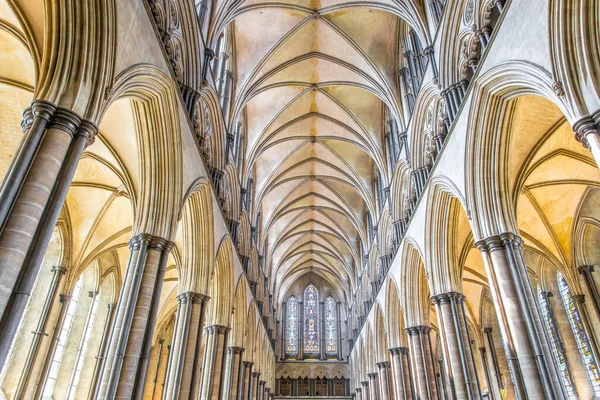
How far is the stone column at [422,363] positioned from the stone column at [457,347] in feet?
7.08

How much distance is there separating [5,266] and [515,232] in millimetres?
7828

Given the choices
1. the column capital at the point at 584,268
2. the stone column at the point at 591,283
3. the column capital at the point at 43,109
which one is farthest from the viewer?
the column capital at the point at 584,268

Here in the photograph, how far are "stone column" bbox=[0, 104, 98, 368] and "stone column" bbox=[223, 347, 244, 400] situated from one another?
12908 millimetres

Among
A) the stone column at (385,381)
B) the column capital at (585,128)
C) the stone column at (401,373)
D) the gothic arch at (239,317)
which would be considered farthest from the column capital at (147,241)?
the stone column at (385,381)

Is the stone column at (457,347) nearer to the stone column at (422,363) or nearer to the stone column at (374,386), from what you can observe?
the stone column at (422,363)

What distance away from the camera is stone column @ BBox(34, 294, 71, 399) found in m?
11.7

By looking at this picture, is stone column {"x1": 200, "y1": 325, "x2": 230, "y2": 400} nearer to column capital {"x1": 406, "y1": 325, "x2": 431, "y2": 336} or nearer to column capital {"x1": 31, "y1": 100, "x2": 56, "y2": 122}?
column capital {"x1": 406, "y1": 325, "x2": 431, "y2": 336}

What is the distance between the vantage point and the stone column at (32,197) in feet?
14.2

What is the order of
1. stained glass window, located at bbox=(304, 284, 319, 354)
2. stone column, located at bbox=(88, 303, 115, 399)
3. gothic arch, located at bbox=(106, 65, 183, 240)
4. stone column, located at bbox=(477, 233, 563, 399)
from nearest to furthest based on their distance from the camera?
stone column, located at bbox=(477, 233, 563, 399) → gothic arch, located at bbox=(106, 65, 183, 240) → stone column, located at bbox=(88, 303, 115, 399) → stained glass window, located at bbox=(304, 284, 319, 354)

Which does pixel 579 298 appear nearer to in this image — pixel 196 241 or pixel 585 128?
pixel 585 128

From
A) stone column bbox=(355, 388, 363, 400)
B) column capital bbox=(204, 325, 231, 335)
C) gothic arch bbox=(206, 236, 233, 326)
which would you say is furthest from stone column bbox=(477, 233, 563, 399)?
stone column bbox=(355, 388, 363, 400)

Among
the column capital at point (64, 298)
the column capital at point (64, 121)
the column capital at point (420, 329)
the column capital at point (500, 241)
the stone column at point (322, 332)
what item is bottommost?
the column capital at point (64, 121)

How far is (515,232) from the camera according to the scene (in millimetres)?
8180

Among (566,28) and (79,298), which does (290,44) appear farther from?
(79,298)
